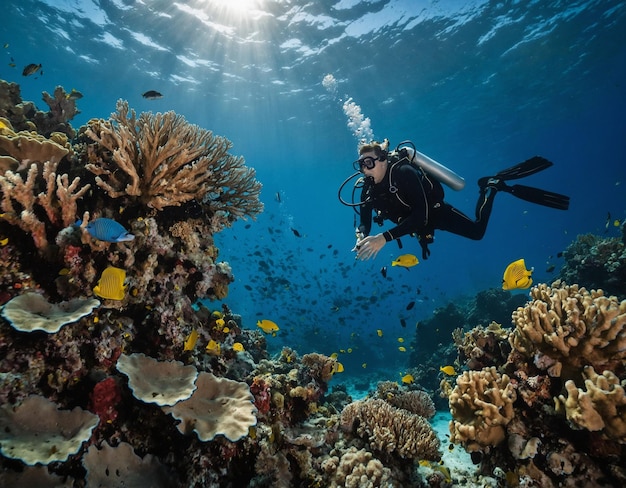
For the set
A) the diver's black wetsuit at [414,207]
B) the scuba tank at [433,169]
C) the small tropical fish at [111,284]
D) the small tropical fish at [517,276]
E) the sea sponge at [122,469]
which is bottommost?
the sea sponge at [122,469]

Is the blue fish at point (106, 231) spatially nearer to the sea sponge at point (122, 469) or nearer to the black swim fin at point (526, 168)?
the sea sponge at point (122, 469)

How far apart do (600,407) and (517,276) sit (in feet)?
6.83

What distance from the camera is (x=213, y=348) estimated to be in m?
4.46

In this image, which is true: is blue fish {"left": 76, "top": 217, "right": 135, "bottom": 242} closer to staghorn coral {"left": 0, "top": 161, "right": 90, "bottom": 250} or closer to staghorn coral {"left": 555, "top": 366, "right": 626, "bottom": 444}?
staghorn coral {"left": 0, "top": 161, "right": 90, "bottom": 250}

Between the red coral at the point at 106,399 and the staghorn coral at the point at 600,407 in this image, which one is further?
the red coral at the point at 106,399

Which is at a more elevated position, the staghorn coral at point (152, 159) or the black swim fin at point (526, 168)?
the black swim fin at point (526, 168)

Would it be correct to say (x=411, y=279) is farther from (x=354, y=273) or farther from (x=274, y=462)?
(x=274, y=462)

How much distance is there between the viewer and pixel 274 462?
3309mm

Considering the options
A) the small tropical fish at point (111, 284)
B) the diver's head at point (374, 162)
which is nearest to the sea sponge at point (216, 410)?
the small tropical fish at point (111, 284)

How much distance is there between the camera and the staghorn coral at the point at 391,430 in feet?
13.3

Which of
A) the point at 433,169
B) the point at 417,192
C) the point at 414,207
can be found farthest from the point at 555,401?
the point at 433,169

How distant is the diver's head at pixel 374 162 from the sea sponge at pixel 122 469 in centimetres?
566

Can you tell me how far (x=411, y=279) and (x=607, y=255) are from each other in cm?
9114

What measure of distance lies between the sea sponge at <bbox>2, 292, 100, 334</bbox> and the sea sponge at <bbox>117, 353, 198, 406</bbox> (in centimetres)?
65
